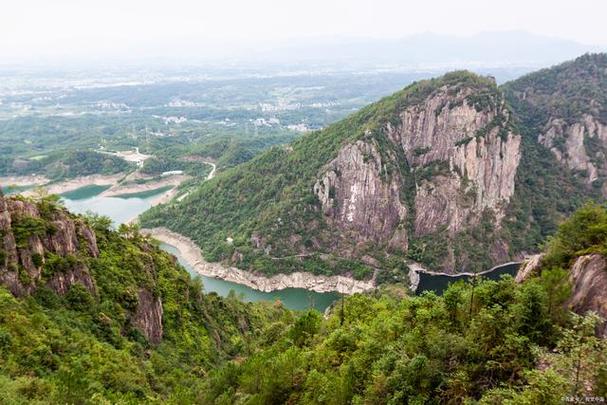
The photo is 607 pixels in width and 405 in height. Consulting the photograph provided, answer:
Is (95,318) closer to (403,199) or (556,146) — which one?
(403,199)

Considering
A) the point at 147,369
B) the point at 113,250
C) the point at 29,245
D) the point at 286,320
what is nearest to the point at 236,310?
the point at 286,320

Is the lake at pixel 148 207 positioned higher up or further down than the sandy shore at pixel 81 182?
further down

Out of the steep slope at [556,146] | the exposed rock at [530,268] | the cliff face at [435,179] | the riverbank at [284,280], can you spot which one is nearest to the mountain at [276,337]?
the exposed rock at [530,268]

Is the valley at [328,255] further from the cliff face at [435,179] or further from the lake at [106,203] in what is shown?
the lake at [106,203]

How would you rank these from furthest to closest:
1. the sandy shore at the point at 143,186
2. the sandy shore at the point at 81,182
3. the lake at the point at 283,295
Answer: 1. the sandy shore at the point at 81,182
2. the sandy shore at the point at 143,186
3. the lake at the point at 283,295

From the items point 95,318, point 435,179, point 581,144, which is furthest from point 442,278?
point 95,318

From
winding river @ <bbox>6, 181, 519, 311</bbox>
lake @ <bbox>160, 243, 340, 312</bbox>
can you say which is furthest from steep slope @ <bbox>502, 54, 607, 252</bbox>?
lake @ <bbox>160, 243, 340, 312</bbox>
